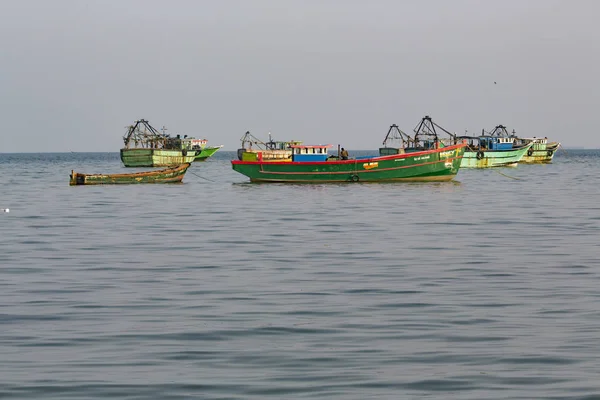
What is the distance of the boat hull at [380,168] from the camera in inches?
2936

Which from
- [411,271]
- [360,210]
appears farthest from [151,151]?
[411,271]

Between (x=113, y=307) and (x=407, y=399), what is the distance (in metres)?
8.59

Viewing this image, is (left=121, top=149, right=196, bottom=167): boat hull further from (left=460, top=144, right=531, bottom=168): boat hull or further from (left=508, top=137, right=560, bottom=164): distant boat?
(left=508, top=137, right=560, bottom=164): distant boat

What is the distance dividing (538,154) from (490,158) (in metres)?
29.4

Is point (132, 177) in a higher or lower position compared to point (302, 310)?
higher

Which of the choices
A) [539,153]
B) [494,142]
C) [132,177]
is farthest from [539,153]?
[132,177]

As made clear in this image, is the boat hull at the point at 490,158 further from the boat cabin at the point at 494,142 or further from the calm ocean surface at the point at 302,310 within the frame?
the calm ocean surface at the point at 302,310

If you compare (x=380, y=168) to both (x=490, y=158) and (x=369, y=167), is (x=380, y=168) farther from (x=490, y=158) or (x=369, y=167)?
(x=490, y=158)

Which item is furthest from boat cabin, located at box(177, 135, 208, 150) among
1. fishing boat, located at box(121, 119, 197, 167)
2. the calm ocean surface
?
the calm ocean surface

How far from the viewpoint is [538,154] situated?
Answer: 14638cm

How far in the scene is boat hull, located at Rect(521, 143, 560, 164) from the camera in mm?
144700

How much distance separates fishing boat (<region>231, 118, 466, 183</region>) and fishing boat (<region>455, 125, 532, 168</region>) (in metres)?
41.2

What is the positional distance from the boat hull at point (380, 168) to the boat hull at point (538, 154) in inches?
2784

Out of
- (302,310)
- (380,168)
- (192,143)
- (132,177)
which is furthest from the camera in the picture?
(192,143)
